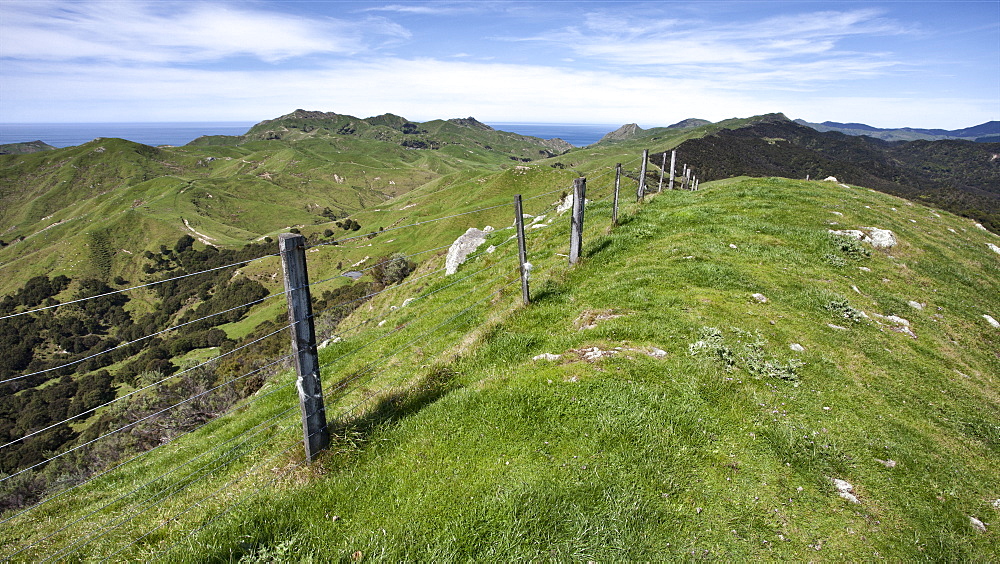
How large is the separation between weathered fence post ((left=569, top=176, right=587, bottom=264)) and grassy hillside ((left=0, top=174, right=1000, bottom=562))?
29.9 inches

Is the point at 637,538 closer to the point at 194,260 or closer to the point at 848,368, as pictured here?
the point at 848,368

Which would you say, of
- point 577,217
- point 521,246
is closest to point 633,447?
point 521,246

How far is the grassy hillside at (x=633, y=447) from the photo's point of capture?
18.1ft

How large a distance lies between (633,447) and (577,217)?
921 centimetres

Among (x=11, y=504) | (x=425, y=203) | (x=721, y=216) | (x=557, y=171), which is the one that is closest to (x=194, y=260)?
(x=425, y=203)

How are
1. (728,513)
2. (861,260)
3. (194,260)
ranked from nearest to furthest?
1. (728,513)
2. (861,260)
3. (194,260)

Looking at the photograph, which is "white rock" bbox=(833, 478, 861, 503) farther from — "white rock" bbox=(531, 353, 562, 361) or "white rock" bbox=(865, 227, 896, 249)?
"white rock" bbox=(865, 227, 896, 249)

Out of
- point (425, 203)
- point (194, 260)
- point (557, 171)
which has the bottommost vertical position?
point (194, 260)

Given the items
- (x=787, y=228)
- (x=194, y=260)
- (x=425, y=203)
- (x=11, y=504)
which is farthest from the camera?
(x=194, y=260)

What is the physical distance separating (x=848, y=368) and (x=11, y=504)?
47.8 meters

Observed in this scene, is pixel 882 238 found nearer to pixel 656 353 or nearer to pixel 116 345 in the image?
pixel 656 353

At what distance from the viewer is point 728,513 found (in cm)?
578

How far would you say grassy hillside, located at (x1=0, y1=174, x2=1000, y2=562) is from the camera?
5531mm

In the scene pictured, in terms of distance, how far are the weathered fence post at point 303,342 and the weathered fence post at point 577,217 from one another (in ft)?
31.0
